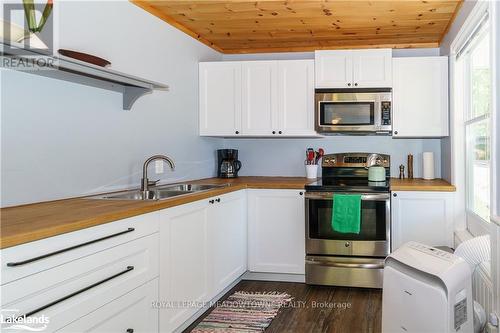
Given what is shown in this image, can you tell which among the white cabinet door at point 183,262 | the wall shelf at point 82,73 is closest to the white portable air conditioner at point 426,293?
the white cabinet door at point 183,262

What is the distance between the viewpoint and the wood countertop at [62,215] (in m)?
1.44

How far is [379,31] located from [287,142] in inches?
53.7

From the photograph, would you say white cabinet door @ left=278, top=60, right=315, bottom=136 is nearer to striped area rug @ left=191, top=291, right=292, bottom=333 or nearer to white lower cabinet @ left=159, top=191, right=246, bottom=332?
white lower cabinet @ left=159, top=191, right=246, bottom=332

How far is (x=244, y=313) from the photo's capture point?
9.87 ft

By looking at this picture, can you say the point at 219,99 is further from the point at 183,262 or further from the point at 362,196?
the point at 183,262

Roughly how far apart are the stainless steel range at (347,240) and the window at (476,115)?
24.3 inches

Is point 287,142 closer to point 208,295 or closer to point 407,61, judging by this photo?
point 407,61

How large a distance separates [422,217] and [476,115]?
0.88m

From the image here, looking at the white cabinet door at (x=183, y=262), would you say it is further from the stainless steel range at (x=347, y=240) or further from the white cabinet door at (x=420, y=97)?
the white cabinet door at (x=420, y=97)

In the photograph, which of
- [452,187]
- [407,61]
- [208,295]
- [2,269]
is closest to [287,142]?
[407,61]

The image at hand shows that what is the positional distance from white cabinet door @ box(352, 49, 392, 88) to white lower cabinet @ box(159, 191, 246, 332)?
57.5 inches

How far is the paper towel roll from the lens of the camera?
3977 millimetres
